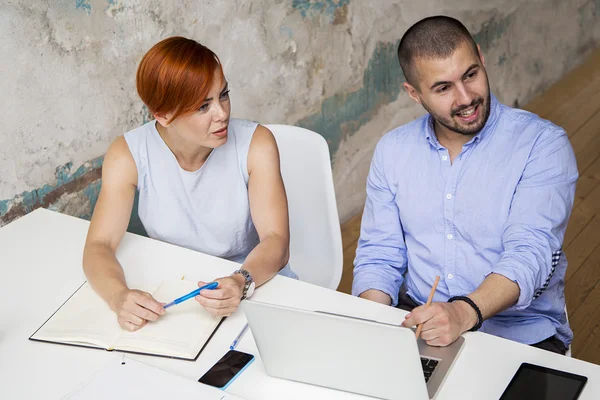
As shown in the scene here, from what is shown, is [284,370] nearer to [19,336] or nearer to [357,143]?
[19,336]

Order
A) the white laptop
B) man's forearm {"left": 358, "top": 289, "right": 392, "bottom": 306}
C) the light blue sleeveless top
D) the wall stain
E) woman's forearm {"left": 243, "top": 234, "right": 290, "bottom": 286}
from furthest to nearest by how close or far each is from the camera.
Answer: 1. the wall stain
2. the light blue sleeveless top
3. man's forearm {"left": 358, "top": 289, "right": 392, "bottom": 306}
4. woman's forearm {"left": 243, "top": 234, "right": 290, "bottom": 286}
5. the white laptop

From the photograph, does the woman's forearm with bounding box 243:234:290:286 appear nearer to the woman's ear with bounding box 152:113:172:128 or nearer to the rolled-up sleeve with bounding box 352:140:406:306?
the rolled-up sleeve with bounding box 352:140:406:306

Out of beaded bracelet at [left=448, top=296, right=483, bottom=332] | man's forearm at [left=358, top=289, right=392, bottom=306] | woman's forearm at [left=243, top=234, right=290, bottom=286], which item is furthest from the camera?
man's forearm at [left=358, top=289, right=392, bottom=306]

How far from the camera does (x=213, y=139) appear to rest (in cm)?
195

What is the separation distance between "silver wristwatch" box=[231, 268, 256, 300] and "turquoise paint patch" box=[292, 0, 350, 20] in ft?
5.45

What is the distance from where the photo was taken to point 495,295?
65.4 inches

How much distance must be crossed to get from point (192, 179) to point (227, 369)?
74cm

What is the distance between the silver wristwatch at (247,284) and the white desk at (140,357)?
27 millimetres

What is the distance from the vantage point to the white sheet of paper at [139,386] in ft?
4.55

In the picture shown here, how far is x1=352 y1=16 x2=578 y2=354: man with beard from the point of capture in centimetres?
176

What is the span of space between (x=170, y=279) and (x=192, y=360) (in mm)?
324

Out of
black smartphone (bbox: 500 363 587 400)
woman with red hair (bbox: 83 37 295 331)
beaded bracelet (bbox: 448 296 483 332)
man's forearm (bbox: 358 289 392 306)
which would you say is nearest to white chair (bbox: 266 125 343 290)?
woman with red hair (bbox: 83 37 295 331)

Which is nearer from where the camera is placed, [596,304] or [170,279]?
[170,279]

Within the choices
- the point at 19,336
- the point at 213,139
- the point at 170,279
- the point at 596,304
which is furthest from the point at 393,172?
the point at 596,304
